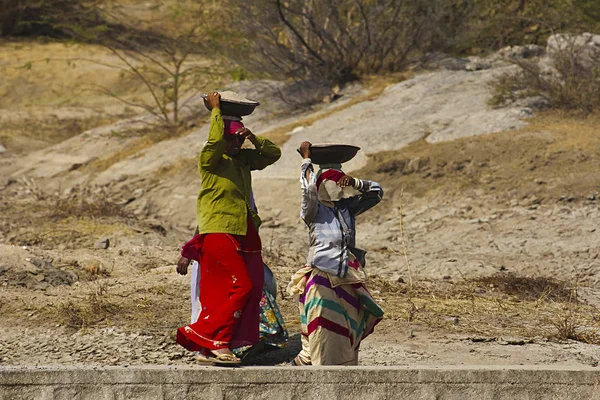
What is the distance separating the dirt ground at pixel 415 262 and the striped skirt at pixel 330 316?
1.66 feet

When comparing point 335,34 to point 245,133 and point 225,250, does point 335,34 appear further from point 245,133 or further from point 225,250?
point 225,250

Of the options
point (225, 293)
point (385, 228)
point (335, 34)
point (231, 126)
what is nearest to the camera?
point (225, 293)

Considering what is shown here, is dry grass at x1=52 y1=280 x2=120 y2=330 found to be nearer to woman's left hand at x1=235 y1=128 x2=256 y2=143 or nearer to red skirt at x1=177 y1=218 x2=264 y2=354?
red skirt at x1=177 y1=218 x2=264 y2=354

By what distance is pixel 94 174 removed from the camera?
14852 millimetres

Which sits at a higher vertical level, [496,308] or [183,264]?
[183,264]

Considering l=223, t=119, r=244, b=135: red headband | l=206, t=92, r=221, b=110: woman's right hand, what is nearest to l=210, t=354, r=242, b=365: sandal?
l=223, t=119, r=244, b=135: red headband

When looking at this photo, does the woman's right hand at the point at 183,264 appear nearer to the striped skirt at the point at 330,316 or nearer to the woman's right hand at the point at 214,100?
the striped skirt at the point at 330,316

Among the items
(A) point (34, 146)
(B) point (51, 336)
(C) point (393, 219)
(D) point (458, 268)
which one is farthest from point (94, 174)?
(B) point (51, 336)

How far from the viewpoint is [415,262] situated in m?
10.1

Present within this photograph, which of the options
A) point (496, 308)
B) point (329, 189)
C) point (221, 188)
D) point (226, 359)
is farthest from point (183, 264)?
point (496, 308)

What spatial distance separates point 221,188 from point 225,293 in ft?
1.90

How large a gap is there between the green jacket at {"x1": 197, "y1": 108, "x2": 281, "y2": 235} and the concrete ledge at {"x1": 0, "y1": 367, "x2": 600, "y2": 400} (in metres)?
0.89

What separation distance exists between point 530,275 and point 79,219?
186 inches

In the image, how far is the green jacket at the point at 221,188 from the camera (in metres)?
5.70
